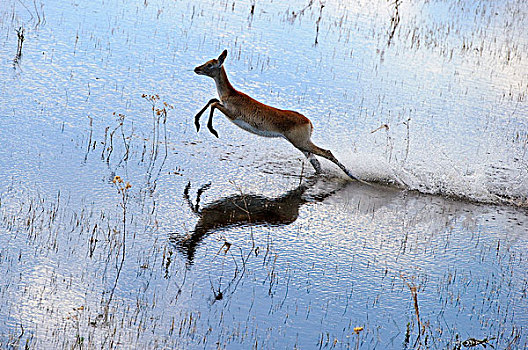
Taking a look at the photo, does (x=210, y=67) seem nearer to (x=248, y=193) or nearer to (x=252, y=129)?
(x=252, y=129)

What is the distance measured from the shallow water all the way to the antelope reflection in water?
0.04 m

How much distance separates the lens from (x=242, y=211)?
29.4 ft

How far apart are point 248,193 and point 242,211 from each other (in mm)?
686

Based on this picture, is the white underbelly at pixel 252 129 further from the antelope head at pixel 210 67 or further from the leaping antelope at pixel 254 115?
the antelope head at pixel 210 67

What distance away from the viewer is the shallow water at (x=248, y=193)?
635cm

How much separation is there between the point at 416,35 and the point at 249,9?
14.7 ft

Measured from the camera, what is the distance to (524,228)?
9.70m

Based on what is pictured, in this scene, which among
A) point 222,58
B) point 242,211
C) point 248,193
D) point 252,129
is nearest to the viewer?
point 242,211

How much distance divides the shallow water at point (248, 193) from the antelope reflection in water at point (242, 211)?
35mm

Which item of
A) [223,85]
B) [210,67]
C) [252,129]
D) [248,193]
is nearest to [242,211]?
[248,193]

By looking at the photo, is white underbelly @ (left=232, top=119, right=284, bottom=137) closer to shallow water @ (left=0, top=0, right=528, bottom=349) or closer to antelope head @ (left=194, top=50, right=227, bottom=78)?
shallow water @ (left=0, top=0, right=528, bottom=349)

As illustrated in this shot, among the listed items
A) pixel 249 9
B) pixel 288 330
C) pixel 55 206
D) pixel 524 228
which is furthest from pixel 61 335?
pixel 249 9

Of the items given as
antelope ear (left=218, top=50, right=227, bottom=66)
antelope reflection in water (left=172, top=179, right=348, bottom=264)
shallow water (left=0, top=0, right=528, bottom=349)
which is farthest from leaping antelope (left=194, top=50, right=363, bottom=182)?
antelope reflection in water (left=172, top=179, right=348, bottom=264)

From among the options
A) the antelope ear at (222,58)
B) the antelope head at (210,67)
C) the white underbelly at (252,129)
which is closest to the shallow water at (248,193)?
the white underbelly at (252,129)
